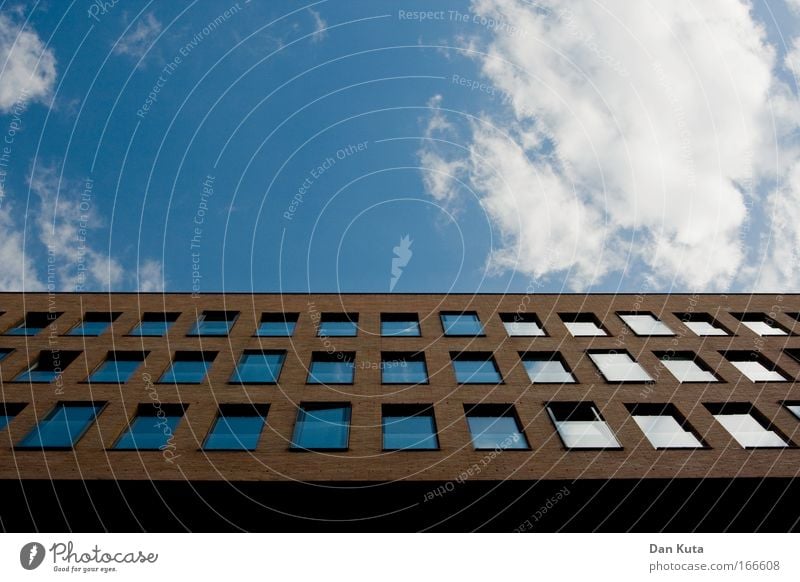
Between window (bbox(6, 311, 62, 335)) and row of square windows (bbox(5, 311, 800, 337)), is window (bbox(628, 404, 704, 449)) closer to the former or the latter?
row of square windows (bbox(5, 311, 800, 337))

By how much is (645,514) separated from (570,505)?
2.41 m

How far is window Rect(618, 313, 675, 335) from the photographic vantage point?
96.1 feet

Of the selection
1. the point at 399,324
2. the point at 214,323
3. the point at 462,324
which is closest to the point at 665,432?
the point at 462,324

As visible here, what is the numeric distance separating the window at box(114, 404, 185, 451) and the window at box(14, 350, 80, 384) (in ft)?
18.0

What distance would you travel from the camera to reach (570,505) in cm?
1886

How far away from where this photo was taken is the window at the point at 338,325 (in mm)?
28781

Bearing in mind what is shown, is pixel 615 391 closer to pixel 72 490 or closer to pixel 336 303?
pixel 336 303

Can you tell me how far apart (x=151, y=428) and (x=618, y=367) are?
1946 centimetres

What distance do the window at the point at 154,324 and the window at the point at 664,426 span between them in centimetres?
2193

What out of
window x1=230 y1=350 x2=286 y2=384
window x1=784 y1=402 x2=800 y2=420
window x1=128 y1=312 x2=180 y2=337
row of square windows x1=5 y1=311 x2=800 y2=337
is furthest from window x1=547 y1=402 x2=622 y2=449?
window x1=128 y1=312 x2=180 y2=337

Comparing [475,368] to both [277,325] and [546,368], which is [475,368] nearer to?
[546,368]

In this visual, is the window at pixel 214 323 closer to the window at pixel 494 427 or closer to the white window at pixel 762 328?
the window at pixel 494 427

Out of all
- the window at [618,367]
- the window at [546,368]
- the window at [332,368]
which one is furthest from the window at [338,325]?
the window at [618,367]
